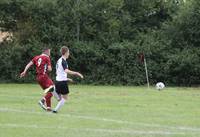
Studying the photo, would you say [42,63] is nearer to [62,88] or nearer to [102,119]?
[62,88]

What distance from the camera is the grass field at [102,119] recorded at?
12.9 metres

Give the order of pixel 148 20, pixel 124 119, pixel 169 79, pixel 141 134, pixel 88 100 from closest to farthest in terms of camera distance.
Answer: pixel 141 134 < pixel 124 119 < pixel 88 100 < pixel 169 79 < pixel 148 20

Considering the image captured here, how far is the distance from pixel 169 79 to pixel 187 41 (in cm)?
282

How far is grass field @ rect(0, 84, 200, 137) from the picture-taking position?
12922 mm

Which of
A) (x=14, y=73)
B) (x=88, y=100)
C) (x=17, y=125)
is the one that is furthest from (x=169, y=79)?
(x=17, y=125)

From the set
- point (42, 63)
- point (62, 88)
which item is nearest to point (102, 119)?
point (62, 88)

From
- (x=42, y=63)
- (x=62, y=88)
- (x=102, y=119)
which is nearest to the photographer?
(x=102, y=119)

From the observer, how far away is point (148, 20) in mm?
41000

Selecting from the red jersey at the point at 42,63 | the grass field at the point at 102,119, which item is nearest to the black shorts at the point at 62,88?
the grass field at the point at 102,119

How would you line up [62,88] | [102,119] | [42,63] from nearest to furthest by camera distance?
[102,119], [62,88], [42,63]

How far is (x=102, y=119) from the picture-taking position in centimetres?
1570

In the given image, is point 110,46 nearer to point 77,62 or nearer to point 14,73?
point 77,62

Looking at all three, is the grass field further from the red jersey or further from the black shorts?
the red jersey

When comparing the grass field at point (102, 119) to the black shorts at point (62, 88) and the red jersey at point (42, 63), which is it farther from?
the red jersey at point (42, 63)
